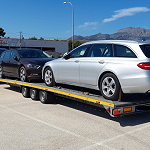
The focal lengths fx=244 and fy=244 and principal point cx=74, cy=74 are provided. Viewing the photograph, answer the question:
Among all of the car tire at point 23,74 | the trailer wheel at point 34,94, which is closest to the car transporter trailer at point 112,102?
the trailer wheel at point 34,94

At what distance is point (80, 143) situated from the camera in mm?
4789

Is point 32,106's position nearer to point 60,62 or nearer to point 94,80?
point 60,62

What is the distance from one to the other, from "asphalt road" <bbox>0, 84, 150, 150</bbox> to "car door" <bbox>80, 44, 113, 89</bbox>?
1.03m

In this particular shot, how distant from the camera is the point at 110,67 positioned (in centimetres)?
593

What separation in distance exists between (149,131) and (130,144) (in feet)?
3.35

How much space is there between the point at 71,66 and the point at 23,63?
10.1 feet

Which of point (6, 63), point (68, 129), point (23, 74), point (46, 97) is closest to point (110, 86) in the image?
point (68, 129)

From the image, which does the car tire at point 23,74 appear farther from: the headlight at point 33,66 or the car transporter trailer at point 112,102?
the car transporter trailer at point 112,102

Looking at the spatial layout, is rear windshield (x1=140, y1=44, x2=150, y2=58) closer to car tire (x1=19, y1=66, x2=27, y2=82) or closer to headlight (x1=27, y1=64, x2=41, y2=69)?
headlight (x1=27, y1=64, x2=41, y2=69)

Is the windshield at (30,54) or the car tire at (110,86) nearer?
the car tire at (110,86)

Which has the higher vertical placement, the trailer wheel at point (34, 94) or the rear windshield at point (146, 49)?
the rear windshield at point (146, 49)

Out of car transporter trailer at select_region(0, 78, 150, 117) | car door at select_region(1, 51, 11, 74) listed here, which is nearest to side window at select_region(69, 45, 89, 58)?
car transporter trailer at select_region(0, 78, 150, 117)

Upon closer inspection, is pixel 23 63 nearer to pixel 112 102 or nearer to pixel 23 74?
A: pixel 23 74

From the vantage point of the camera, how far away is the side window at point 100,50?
6406 millimetres
